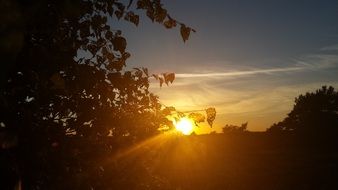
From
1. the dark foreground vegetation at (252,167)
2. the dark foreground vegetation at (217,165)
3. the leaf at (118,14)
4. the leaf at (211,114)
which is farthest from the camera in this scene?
the dark foreground vegetation at (252,167)

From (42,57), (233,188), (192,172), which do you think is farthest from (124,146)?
(192,172)

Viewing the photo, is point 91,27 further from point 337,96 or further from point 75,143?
point 337,96

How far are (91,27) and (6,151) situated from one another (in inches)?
83.3

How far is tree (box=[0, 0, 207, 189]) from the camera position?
11.6 ft

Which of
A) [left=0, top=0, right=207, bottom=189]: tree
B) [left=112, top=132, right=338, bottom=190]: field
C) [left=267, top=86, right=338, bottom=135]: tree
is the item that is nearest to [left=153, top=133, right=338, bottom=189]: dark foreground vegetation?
[left=112, top=132, right=338, bottom=190]: field

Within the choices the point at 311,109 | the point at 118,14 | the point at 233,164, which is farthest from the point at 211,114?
the point at 311,109

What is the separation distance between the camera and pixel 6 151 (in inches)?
147

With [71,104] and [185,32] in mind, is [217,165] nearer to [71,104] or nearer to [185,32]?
[71,104]

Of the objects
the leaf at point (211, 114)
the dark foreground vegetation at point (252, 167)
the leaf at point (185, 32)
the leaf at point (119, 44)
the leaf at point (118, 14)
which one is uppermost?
the leaf at point (118, 14)

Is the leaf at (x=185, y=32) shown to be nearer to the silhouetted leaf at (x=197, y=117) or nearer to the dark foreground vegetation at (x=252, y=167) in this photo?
the silhouetted leaf at (x=197, y=117)

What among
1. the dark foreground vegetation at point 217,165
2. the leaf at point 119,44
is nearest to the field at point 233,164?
the dark foreground vegetation at point 217,165

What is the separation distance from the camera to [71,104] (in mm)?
4844

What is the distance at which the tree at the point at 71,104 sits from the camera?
140 inches

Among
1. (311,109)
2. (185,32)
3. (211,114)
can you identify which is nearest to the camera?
(185,32)
